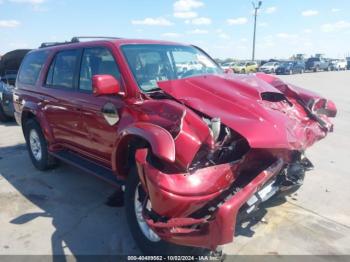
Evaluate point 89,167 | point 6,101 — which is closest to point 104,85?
point 89,167

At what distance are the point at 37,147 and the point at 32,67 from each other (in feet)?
4.37

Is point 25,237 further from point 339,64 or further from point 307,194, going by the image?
point 339,64

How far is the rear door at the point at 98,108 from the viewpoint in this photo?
3678mm

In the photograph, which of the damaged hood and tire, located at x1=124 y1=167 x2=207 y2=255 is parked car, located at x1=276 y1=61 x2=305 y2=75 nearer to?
the damaged hood

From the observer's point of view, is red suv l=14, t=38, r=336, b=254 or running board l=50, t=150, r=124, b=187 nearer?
red suv l=14, t=38, r=336, b=254

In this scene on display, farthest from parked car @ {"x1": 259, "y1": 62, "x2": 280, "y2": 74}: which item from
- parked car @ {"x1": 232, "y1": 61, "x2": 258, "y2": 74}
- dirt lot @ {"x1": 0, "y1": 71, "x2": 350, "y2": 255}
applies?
dirt lot @ {"x1": 0, "y1": 71, "x2": 350, "y2": 255}

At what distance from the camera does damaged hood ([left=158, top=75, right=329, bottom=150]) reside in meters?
2.62


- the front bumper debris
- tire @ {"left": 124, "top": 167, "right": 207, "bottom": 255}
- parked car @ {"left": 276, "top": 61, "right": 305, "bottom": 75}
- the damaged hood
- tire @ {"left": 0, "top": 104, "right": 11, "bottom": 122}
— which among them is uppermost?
the damaged hood

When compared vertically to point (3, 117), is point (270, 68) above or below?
below

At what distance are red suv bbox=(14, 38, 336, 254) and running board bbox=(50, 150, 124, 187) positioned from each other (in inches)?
0.6

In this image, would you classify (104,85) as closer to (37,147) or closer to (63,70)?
(63,70)

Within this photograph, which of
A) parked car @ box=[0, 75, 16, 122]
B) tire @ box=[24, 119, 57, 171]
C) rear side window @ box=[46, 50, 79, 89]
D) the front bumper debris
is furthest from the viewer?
parked car @ box=[0, 75, 16, 122]

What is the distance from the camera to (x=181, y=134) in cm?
262

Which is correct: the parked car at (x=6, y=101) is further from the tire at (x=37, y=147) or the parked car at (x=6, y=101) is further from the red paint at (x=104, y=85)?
the red paint at (x=104, y=85)
